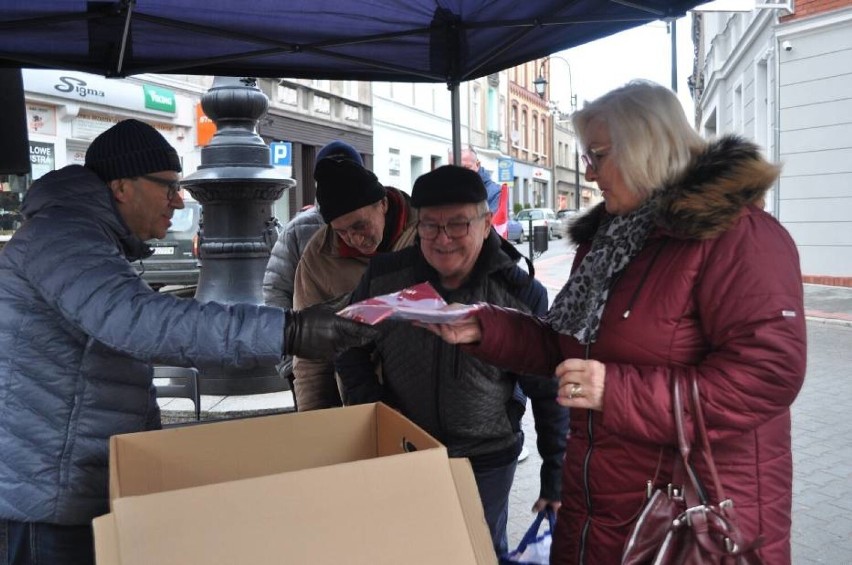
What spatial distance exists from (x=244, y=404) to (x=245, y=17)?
2.78 m

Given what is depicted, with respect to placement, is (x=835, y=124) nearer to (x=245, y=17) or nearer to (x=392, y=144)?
(x=245, y=17)

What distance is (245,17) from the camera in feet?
10.0

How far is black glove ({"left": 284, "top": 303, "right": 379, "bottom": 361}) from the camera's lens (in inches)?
66.6

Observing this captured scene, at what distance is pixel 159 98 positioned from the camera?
58.7ft

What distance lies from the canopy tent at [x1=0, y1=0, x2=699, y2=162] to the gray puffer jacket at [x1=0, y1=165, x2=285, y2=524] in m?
1.18

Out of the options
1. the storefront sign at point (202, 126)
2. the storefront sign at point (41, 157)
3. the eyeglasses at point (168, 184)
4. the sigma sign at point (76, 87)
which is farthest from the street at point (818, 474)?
the storefront sign at point (202, 126)

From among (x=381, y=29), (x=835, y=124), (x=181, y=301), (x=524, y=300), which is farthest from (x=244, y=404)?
(x=835, y=124)

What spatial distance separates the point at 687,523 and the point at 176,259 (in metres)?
12.6

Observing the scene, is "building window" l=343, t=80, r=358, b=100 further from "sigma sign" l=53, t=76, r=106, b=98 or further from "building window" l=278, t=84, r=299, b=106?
"sigma sign" l=53, t=76, r=106, b=98

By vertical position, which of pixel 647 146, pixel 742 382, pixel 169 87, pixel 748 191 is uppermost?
pixel 169 87

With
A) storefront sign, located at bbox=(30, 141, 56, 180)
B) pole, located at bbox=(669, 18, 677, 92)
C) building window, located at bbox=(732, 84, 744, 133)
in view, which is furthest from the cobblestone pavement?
storefront sign, located at bbox=(30, 141, 56, 180)

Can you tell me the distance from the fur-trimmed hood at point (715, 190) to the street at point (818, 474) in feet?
1.74

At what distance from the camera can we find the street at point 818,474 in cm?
399

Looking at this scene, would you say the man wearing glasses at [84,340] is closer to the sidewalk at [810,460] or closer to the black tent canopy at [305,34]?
the black tent canopy at [305,34]
